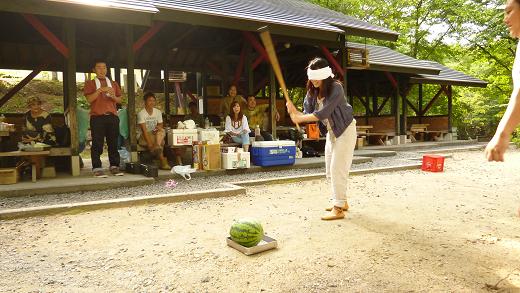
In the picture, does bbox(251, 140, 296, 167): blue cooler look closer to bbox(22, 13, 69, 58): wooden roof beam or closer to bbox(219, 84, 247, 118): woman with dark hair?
bbox(219, 84, 247, 118): woman with dark hair

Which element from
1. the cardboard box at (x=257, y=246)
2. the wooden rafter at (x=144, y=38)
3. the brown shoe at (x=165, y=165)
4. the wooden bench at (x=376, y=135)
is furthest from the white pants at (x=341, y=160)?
the wooden bench at (x=376, y=135)

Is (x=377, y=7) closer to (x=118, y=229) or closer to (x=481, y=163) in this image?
(x=481, y=163)

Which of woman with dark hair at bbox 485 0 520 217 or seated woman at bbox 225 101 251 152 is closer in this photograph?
woman with dark hair at bbox 485 0 520 217

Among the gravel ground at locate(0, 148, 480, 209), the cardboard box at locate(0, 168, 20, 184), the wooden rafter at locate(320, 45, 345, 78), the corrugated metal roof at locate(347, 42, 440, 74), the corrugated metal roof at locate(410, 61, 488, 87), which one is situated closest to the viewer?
the gravel ground at locate(0, 148, 480, 209)

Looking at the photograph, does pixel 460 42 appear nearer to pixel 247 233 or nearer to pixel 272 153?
pixel 272 153

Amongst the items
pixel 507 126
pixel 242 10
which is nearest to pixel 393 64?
pixel 242 10

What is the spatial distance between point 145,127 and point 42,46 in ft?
16.3

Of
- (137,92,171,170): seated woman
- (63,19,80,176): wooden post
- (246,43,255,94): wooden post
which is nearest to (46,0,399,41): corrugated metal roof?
(63,19,80,176): wooden post

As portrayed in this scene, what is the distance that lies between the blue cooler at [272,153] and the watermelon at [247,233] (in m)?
4.40

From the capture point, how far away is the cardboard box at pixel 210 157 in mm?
6855

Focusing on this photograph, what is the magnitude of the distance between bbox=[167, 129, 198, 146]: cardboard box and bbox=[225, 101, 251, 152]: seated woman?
0.84 m

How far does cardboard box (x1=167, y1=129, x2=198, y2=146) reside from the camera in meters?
6.87

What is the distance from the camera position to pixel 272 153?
7.41 m

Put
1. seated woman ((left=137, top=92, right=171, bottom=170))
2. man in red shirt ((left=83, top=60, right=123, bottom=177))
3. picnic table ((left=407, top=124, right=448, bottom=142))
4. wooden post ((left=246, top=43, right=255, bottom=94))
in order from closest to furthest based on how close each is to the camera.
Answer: man in red shirt ((left=83, top=60, right=123, bottom=177)), seated woman ((left=137, top=92, right=171, bottom=170)), wooden post ((left=246, top=43, right=255, bottom=94)), picnic table ((left=407, top=124, right=448, bottom=142))
